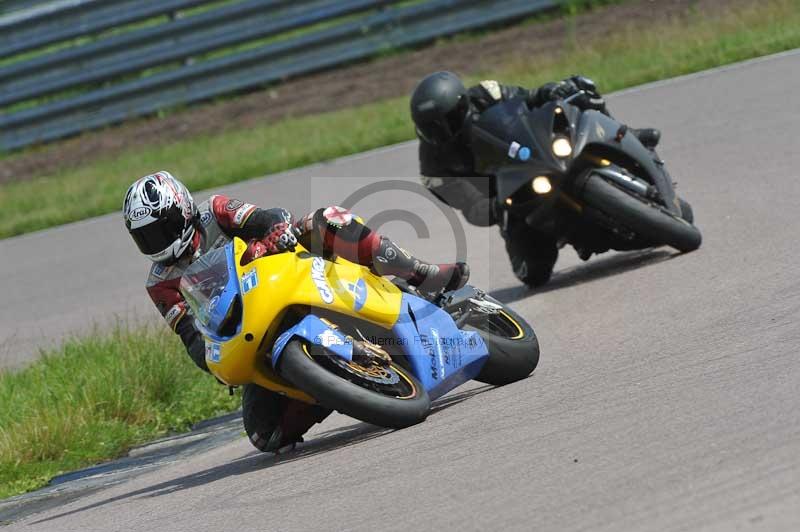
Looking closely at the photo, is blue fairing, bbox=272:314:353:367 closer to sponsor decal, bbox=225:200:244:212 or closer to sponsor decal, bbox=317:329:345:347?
sponsor decal, bbox=317:329:345:347

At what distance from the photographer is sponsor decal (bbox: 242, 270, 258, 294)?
5664 mm

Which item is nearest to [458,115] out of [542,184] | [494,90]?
[494,90]

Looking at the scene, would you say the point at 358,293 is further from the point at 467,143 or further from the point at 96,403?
the point at 467,143

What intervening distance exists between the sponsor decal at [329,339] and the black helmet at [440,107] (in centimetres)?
313

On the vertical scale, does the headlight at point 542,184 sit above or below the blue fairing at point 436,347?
below

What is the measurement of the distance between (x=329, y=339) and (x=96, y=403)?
8.96ft

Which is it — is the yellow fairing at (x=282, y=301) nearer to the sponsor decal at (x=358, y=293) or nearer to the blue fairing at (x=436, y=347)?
the sponsor decal at (x=358, y=293)

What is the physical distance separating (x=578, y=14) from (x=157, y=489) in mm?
14160

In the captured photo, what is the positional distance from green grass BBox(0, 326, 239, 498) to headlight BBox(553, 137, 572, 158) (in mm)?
2400

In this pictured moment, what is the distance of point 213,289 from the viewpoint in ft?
19.0

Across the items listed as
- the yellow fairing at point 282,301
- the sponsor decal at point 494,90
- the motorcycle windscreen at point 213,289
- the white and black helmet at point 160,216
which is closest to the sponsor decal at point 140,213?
the white and black helmet at point 160,216

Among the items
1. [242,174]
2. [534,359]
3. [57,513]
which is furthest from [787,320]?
[242,174]

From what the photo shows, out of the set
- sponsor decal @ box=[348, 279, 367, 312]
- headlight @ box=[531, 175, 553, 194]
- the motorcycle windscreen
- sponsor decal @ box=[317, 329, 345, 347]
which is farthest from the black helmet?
sponsor decal @ box=[317, 329, 345, 347]

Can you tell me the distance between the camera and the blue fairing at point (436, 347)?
605 centimetres
